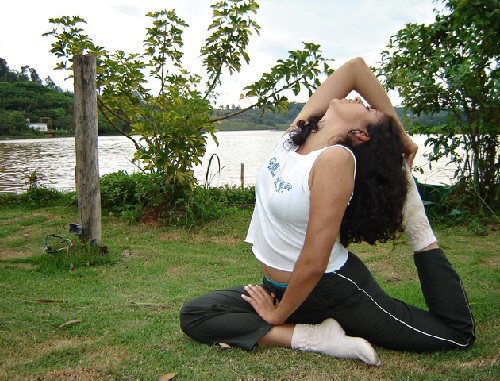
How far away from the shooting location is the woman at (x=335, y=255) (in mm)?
2289

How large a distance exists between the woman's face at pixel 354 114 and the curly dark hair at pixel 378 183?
0.14 ft

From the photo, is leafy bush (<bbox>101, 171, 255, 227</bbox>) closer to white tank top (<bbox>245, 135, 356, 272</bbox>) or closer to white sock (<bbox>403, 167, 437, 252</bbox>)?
white tank top (<bbox>245, 135, 356, 272</bbox>)

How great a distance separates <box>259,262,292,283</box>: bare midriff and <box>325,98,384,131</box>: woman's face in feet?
2.60

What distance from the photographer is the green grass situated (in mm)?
2398

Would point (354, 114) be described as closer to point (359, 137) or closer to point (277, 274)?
point (359, 137)

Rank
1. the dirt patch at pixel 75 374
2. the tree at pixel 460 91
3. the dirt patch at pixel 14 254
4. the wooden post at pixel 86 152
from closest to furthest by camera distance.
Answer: the dirt patch at pixel 75 374 < the wooden post at pixel 86 152 < the dirt patch at pixel 14 254 < the tree at pixel 460 91

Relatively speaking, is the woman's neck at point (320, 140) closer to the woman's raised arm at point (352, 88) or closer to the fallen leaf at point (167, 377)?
the woman's raised arm at point (352, 88)

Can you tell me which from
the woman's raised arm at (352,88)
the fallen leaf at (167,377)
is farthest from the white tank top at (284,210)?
the fallen leaf at (167,377)

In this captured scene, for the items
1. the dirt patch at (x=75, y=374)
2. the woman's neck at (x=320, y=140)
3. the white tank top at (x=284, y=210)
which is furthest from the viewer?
the woman's neck at (x=320, y=140)

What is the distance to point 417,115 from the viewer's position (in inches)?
310

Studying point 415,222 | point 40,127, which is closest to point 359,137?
point 415,222

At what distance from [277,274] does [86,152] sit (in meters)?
3.61

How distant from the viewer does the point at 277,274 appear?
8.54 feet

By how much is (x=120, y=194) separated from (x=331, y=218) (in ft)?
20.4
